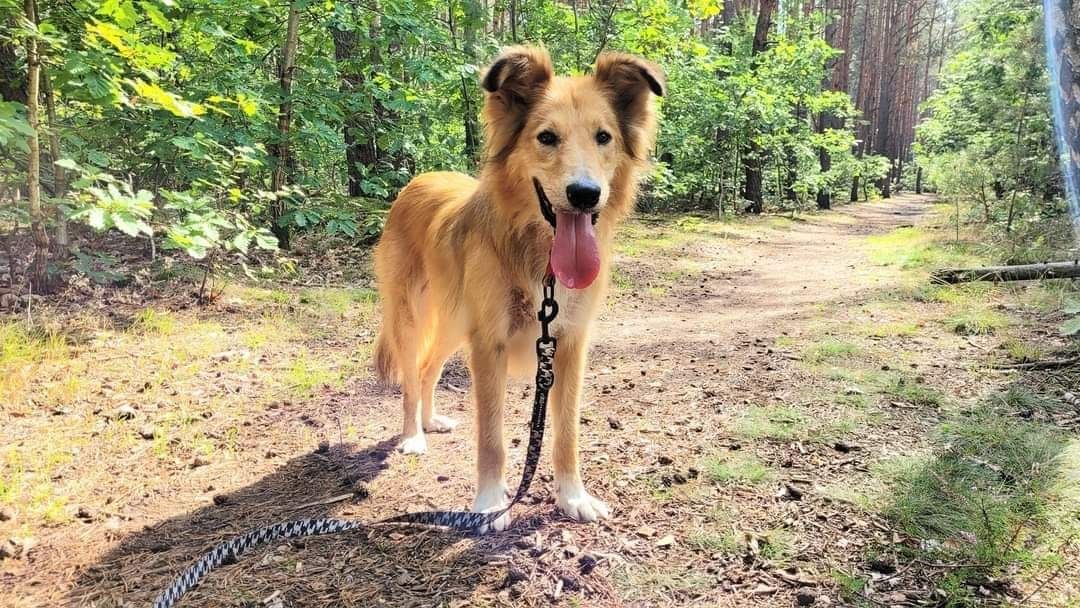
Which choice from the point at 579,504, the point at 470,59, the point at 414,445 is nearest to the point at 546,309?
the point at 579,504

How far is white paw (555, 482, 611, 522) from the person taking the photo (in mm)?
2787

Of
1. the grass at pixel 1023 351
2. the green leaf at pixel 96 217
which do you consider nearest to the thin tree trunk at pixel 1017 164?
the grass at pixel 1023 351

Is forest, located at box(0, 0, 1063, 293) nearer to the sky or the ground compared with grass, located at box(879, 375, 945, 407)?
nearer to the sky

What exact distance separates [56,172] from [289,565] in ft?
15.0

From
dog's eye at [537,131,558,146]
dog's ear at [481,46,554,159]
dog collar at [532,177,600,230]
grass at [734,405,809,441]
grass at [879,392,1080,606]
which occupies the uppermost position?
dog's ear at [481,46,554,159]

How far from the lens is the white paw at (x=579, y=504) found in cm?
279

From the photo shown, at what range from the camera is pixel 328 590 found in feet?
7.44

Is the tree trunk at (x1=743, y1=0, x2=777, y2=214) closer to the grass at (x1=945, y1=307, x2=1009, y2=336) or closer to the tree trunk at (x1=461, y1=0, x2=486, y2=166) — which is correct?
the tree trunk at (x1=461, y1=0, x2=486, y2=166)

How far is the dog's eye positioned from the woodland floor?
1.70 meters

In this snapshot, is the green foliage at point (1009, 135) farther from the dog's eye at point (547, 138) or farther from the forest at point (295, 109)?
the dog's eye at point (547, 138)

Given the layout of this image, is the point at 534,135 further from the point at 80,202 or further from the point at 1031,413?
the point at 1031,413

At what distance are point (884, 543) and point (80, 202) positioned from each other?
4.21 m

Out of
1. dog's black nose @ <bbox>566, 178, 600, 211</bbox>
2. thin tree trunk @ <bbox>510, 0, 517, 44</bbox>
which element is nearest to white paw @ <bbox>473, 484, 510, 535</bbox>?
dog's black nose @ <bbox>566, 178, 600, 211</bbox>

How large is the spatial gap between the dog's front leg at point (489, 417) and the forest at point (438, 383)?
8.4 inches
